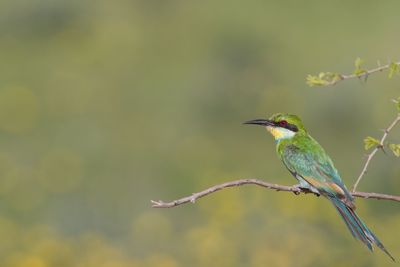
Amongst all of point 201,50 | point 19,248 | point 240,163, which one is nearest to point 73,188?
point 19,248

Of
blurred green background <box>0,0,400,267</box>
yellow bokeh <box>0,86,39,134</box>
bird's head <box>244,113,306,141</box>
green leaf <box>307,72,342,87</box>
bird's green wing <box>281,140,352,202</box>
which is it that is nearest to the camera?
green leaf <box>307,72,342,87</box>

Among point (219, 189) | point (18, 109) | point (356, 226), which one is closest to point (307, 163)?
point (356, 226)

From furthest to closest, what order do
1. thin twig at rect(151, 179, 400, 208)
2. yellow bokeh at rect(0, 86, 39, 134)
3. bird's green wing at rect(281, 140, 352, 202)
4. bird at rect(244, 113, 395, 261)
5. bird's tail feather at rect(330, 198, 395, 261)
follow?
yellow bokeh at rect(0, 86, 39, 134) < bird's green wing at rect(281, 140, 352, 202) < bird at rect(244, 113, 395, 261) < bird's tail feather at rect(330, 198, 395, 261) < thin twig at rect(151, 179, 400, 208)

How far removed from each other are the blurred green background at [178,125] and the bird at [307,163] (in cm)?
37

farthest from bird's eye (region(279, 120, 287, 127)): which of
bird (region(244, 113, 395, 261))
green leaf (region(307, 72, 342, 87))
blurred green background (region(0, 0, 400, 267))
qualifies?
green leaf (region(307, 72, 342, 87))

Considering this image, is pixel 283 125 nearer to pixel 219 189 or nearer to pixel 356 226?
pixel 356 226

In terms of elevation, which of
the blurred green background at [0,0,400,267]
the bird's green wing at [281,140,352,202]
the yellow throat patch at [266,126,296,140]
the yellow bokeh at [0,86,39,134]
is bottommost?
the yellow bokeh at [0,86,39,134]

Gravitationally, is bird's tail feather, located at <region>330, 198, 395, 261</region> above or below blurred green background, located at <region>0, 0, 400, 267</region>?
above

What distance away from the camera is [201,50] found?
9430mm

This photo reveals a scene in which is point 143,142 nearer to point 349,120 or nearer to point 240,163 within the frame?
point 240,163

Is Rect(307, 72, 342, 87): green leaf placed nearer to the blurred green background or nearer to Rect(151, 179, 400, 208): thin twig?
Rect(151, 179, 400, 208): thin twig

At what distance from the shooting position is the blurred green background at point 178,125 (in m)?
5.46

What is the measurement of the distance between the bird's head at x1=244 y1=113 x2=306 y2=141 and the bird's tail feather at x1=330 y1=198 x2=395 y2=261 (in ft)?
1.56

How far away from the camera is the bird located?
10.9ft
